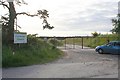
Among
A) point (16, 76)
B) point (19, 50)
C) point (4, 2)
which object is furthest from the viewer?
point (4, 2)

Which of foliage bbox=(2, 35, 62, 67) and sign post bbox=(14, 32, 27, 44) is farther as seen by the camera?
sign post bbox=(14, 32, 27, 44)

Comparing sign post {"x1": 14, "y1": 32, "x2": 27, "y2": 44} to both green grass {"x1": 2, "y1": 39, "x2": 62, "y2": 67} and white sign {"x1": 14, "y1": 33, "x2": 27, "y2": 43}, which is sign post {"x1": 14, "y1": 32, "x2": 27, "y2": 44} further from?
green grass {"x1": 2, "y1": 39, "x2": 62, "y2": 67}

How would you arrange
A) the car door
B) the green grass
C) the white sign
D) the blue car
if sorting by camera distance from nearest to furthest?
1. the green grass
2. the white sign
3. the blue car
4. the car door

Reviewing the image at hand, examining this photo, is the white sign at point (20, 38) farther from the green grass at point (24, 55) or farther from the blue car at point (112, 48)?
the blue car at point (112, 48)

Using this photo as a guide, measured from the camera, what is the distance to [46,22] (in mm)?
30531

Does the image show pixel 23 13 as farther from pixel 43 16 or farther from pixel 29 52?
pixel 29 52

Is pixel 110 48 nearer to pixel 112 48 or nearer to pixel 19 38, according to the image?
pixel 112 48

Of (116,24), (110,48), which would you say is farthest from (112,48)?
(116,24)

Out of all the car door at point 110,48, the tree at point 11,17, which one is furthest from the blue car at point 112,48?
the tree at point 11,17

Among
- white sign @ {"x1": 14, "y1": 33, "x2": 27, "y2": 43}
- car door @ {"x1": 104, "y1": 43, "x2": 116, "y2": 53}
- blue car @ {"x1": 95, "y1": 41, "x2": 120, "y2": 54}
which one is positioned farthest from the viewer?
car door @ {"x1": 104, "y1": 43, "x2": 116, "y2": 53}

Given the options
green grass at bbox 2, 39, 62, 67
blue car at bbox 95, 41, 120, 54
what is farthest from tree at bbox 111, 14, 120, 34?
green grass at bbox 2, 39, 62, 67

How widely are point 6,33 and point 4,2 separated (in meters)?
2.71

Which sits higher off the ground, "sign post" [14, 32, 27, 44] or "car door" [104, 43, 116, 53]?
"sign post" [14, 32, 27, 44]

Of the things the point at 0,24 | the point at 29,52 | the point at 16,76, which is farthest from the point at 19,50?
the point at 16,76
